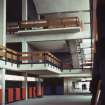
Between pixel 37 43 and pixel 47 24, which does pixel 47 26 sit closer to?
pixel 47 24

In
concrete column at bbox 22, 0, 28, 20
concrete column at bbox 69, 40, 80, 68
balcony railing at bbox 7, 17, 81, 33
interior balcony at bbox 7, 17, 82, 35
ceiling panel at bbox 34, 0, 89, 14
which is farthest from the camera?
ceiling panel at bbox 34, 0, 89, 14

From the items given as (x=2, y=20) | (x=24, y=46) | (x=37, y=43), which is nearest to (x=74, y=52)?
(x=37, y=43)

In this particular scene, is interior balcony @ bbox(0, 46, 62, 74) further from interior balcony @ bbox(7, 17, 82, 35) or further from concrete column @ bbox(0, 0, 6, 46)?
interior balcony @ bbox(7, 17, 82, 35)

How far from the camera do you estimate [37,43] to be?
40281mm

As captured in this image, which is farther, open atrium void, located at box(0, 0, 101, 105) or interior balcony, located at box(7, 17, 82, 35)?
interior balcony, located at box(7, 17, 82, 35)

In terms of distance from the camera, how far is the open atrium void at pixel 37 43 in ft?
96.0

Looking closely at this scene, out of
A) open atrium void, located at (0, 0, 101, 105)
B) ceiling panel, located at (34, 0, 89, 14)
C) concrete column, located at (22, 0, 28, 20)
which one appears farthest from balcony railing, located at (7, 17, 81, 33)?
ceiling panel, located at (34, 0, 89, 14)

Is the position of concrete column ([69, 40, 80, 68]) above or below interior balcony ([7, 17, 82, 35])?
below

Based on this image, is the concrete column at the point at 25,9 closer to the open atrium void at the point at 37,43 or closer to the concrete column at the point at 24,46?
the open atrium void at the point at 37,43

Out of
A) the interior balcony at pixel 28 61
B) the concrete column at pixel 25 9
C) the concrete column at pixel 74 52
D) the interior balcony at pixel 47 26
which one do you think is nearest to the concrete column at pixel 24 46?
the interior balcony at pixel 47 26

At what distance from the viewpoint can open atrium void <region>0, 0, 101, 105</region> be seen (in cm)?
2927

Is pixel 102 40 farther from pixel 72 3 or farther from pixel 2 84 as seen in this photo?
pixel 72 3

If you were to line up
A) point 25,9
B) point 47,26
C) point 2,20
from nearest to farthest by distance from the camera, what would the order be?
point 2,20 < point 47,26 < point 25,9

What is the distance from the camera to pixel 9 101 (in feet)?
93.5
